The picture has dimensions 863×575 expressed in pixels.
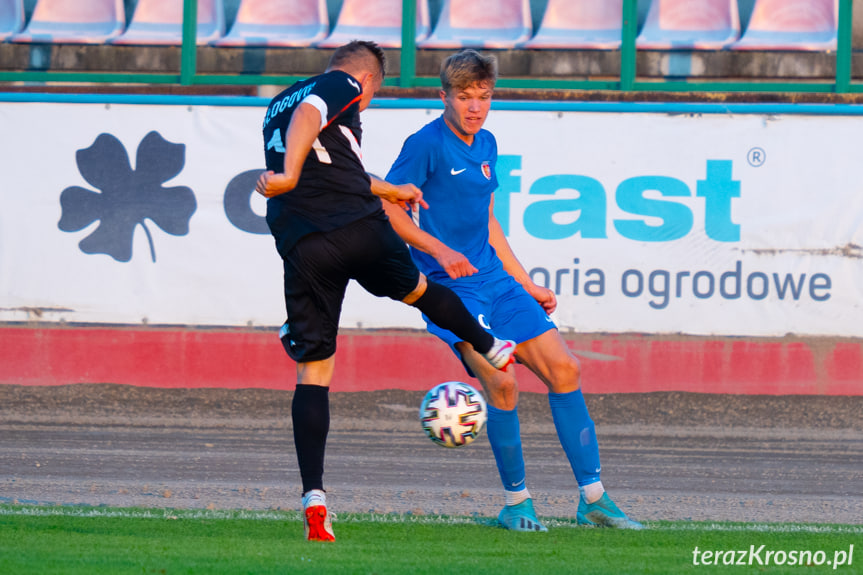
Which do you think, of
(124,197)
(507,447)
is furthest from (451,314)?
(124,197)

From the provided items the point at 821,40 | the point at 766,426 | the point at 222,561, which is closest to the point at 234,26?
the point at 821,40

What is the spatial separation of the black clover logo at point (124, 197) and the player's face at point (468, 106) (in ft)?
21.2

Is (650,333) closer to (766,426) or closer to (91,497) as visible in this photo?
(766,426)

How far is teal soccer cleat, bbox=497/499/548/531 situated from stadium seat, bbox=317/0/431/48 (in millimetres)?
8805

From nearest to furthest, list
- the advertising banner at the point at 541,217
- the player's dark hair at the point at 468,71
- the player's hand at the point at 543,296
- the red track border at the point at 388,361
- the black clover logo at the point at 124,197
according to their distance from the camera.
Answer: the player's dark hair at the point at 468,71, the player's hand at the point at 543,296, the red track border at the point at 388,361, the advertising banner at the point at 541,217, the black clover logo at the point at 124,197

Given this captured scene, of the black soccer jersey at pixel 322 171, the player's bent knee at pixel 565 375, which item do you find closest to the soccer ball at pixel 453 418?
the player's bent knee at pixel 565 375

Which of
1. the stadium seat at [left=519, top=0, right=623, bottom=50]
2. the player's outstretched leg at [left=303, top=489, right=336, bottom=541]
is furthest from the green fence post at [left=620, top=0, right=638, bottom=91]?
the player's outstretched leg at [left=303, top=489, right=336, bottom=541]

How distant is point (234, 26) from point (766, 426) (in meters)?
7.72

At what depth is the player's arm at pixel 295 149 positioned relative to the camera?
14.7ft

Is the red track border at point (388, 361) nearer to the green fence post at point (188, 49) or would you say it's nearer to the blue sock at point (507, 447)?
the green fence post at point (188, 49)

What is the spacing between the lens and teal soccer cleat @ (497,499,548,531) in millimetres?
5336

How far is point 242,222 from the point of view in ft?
37.8

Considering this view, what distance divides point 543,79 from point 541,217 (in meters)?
2.37

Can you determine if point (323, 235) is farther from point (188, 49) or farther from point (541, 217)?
point (188, 49)
